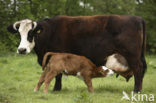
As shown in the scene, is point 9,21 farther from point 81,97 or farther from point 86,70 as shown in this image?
point 81,97

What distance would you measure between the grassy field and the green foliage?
47.4 inches

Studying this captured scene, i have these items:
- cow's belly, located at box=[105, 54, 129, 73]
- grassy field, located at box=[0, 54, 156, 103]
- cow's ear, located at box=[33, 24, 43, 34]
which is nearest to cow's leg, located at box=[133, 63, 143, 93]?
grassy field, located at box=[0, 54, 156, 103]

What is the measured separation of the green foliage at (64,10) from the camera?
14.9 meters

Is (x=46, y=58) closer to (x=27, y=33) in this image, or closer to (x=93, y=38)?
(x=27, y=33)

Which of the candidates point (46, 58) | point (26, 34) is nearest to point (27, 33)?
point (26, 34)

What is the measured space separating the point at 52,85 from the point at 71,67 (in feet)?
8.83

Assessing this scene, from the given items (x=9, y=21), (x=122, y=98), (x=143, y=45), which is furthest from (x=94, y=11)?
(x=122, y=98)

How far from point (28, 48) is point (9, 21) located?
7.01 metres

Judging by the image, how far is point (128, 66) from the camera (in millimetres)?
8719

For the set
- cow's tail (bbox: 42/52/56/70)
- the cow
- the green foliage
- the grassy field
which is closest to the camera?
the grassy field

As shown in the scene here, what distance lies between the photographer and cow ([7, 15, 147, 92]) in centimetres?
855

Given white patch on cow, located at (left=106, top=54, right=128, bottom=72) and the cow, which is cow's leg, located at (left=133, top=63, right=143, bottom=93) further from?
white patch on cow, located at (left=106, top=54, right=128, bottom=72)

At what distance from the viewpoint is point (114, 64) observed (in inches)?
340

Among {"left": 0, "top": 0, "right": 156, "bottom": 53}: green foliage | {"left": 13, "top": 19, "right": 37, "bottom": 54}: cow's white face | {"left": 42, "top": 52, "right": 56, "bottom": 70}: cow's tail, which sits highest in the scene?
{"left": 13, "top": 19, "right": 37, "bottom": 54}: cow's white face
